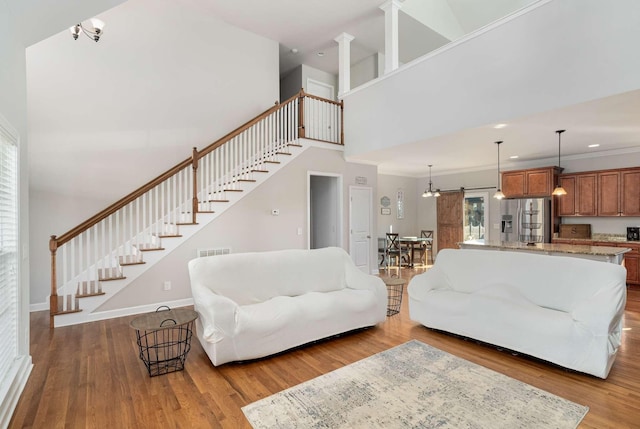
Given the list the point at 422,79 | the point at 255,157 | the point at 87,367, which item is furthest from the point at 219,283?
the point at 422,79

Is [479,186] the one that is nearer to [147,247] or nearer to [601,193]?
[601,193]

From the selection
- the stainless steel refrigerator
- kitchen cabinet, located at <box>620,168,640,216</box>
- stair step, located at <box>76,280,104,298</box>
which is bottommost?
stair step, located at <box>76,280,104,298</box>

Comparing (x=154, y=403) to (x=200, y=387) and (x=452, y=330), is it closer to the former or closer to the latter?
(x=200, y=387)

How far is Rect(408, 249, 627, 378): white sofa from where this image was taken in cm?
266

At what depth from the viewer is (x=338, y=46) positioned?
7.23 metres

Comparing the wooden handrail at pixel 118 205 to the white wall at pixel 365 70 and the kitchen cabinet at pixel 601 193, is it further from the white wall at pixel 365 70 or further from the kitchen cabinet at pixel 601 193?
the kitchen cabinet at pixel 601 193

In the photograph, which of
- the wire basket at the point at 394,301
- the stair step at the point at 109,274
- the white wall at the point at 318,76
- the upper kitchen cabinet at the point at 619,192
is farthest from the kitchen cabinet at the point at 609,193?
the stair step at the point at 109,274

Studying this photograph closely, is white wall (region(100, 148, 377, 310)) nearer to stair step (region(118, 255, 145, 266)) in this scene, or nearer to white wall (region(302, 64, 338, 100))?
stair step (region(118, 255, 145, 266))

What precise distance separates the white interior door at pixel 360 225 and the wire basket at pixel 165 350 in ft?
13.9

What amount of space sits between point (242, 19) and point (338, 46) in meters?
2.18

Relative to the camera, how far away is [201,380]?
2.67m

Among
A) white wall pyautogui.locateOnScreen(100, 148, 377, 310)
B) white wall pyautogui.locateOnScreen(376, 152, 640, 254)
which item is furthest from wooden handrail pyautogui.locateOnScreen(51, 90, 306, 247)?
white wall pyautogui.locateOnScreen(376, 152, 640, 254)

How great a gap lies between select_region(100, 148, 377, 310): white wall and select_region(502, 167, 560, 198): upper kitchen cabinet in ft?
10.8

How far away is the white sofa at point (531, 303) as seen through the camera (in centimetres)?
266
